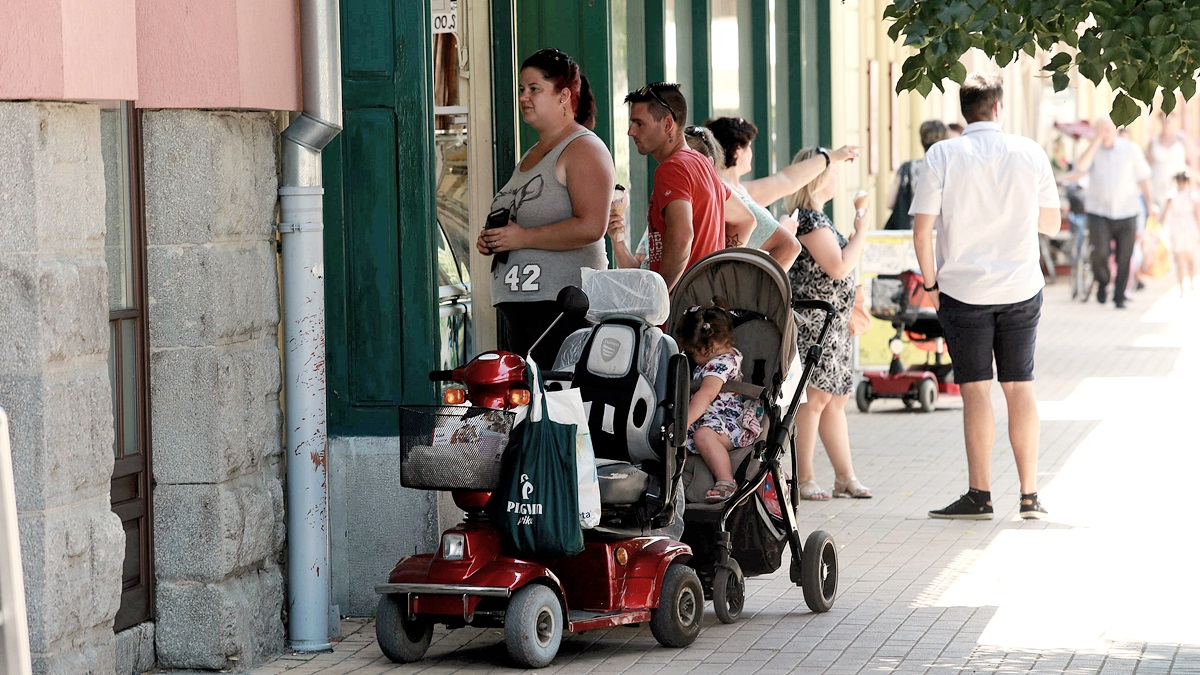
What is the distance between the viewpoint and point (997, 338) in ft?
30.2

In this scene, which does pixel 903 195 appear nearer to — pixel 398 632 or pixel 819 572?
pixel 819 572

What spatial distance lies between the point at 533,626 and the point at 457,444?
24.5 inches

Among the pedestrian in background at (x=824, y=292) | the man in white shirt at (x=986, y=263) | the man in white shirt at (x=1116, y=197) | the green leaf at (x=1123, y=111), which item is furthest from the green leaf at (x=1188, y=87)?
the man in white shirt at (x=1116, y=197)

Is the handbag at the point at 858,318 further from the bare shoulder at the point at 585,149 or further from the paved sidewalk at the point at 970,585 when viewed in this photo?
the bare shoulder at the point at 585,149

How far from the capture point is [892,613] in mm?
7297

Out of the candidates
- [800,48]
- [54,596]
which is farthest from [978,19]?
[800,48]

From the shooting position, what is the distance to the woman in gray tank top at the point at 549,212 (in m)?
7.28

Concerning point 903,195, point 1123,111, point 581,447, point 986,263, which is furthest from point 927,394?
point 1123,111

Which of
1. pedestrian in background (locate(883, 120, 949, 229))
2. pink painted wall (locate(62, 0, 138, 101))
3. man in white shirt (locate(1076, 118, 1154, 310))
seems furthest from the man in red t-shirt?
man in white shirt (locate(1076, 118, 1154, 310))

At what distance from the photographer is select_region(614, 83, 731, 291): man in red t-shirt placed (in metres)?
7.66

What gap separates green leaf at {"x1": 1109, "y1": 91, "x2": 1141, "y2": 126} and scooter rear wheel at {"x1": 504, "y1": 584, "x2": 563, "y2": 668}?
227 cm

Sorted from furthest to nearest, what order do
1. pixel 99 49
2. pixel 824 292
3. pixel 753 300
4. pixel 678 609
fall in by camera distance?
1. pixel 824 292
2. pixel 753 300
3. pixel 678 609
4. pixel 99 49

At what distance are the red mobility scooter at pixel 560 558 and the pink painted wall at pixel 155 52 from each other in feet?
3.81

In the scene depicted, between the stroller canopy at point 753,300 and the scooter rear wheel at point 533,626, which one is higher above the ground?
the stroller canopy at point 753,300
